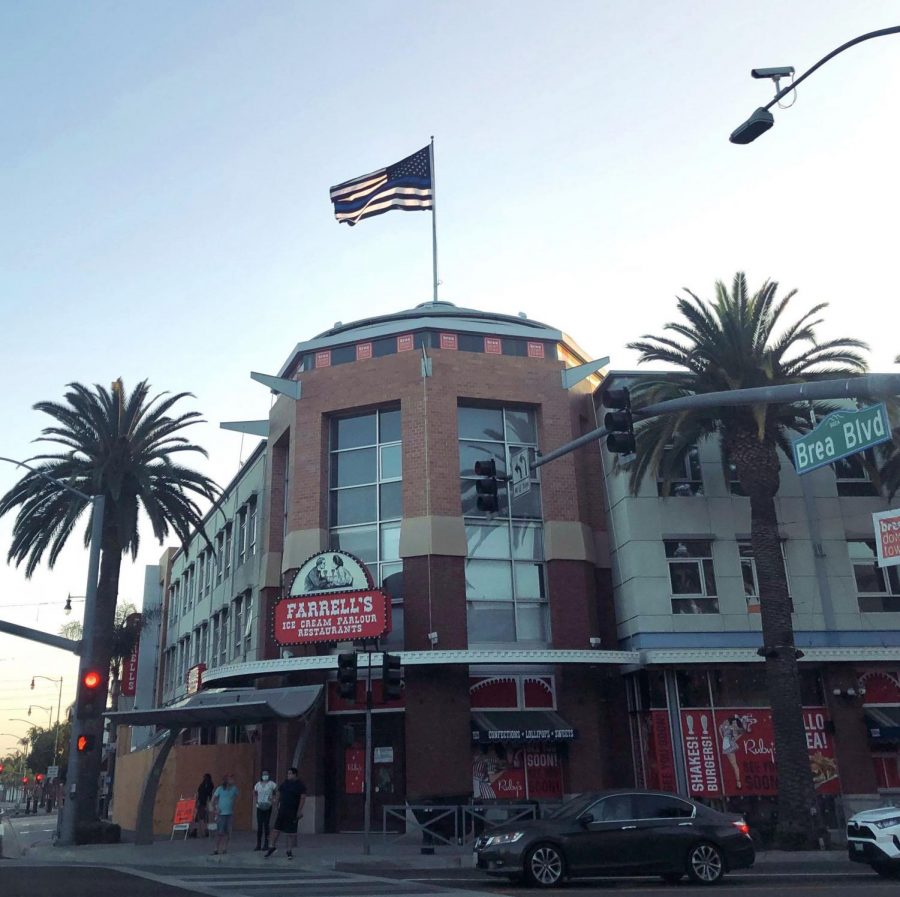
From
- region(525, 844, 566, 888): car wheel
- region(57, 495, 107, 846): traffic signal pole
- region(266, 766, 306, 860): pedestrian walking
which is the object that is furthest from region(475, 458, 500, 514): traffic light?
region(57, 495, 107, 846): traffic signal pole

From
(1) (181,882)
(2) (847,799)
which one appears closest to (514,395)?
(2) (847,799)

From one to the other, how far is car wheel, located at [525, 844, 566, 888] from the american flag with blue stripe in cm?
2283

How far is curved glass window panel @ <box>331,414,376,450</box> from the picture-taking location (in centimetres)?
3169

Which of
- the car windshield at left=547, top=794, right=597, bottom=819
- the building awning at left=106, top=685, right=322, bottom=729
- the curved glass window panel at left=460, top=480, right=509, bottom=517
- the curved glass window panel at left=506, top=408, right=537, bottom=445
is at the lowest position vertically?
the car windshield at left=547, top=794, right=597, bottom=819

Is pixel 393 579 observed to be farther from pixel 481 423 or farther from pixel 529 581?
pixel 481 423

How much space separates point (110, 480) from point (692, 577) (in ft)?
59.4

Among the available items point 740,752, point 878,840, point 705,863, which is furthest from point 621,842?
point 740,752

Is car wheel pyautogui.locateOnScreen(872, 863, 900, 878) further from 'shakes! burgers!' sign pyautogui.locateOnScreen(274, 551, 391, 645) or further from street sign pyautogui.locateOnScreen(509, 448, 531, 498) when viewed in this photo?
'shakes! burgers!' sign pyautogui.locateOnScreen(274, 551, 391, 645)

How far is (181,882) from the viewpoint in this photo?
1619cm

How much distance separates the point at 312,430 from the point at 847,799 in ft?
64.2

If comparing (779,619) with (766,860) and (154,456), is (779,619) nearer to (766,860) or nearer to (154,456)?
(766,860)

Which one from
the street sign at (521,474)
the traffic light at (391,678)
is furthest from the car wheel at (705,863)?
the traffic light at (391,678)

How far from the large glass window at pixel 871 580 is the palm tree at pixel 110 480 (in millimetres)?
20902

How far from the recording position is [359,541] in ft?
99.8
